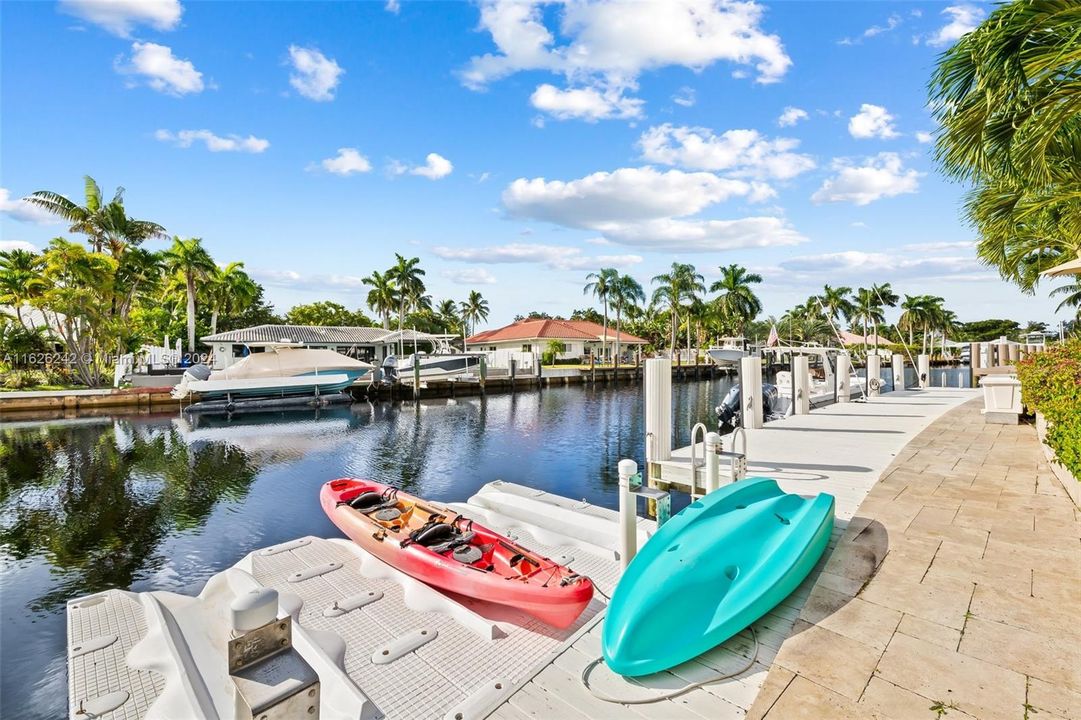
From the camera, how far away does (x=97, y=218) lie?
33094 millimetres

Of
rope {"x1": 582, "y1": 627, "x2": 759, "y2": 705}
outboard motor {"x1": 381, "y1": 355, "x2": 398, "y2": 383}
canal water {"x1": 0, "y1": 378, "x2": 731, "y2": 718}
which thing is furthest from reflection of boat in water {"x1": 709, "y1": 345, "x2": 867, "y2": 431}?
outboard motor {"x1": 381, "y1": 355, "x2": 398, "y2": 383}

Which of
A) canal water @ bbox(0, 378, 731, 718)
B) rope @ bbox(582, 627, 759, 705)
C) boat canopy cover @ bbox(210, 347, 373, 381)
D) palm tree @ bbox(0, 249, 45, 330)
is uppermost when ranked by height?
palm tree @ bbox(0, 249, 45, 330)

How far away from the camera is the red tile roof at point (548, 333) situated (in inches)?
2208

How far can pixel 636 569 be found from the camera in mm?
3881

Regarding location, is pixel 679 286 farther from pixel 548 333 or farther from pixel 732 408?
pixel 732 408

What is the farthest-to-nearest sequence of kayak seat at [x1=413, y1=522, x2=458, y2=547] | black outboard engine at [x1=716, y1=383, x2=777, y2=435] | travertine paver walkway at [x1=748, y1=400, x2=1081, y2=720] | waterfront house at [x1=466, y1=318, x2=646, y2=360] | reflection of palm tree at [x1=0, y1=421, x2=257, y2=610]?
waterfront house at [x1=466, y1=318, x2=646, y2=360]
black outboard engine at [x1=716, y1=383, x2=777, y2=435]
reflection of palm tree at [x1=0, y1=421, x2=257, y2=610]
kayak seat at [x1=413, y1=522, x2=458, y2=547]
travertine paver walkway at [x1=748, y1=400, x2=1081, y2=720]

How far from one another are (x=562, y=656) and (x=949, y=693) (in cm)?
221

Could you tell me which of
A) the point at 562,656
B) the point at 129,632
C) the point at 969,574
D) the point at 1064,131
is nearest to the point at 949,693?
the point at 969,574

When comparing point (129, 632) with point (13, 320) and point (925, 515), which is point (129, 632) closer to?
point (925, 515)

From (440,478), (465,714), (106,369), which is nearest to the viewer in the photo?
(465,714)

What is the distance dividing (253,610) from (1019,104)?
8.91 m

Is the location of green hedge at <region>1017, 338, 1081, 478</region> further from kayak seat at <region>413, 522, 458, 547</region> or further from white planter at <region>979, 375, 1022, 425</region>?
kayak seat at <region>413, 522, 458, 547</region>

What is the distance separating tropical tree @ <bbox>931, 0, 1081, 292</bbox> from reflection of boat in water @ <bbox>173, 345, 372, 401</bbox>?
29336mm

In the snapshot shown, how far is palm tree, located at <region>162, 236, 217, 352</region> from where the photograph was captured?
119 ft
